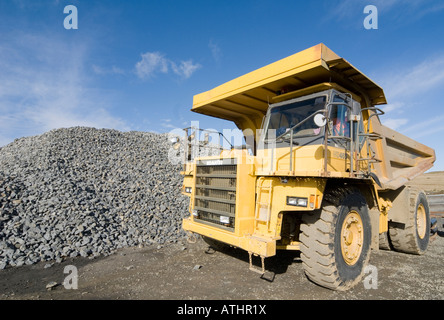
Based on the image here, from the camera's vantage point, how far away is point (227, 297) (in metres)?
3.75

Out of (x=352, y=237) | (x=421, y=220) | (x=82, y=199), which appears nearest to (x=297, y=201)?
(x=352, y=237)

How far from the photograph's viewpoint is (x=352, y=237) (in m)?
4.37

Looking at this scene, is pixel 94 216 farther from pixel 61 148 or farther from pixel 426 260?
pixel 426 260

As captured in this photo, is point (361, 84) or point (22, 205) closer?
point (361, 84)

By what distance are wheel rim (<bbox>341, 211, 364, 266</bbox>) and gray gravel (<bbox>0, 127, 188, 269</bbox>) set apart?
13.8 feet

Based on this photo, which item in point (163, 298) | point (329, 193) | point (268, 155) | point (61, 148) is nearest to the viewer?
point (163, 298)

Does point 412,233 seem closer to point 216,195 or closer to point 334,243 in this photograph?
point 334,243

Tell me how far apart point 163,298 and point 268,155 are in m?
2.67

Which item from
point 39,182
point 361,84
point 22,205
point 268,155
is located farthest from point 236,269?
point 39,182

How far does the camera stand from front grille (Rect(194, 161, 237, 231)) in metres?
4.34

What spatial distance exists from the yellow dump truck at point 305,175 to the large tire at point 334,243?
1 cm

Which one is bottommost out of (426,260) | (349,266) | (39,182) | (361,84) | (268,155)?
(426,260)

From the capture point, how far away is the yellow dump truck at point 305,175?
376cm

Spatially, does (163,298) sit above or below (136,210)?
below
